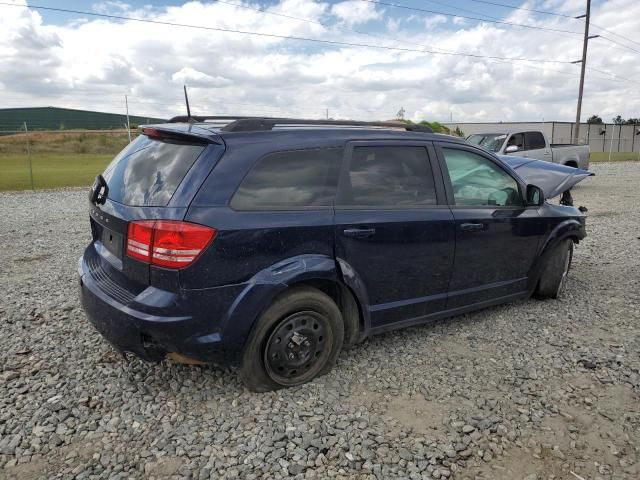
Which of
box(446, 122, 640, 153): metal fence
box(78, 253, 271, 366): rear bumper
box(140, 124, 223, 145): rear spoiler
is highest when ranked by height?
box(446, 122, 640, 153): metal fence

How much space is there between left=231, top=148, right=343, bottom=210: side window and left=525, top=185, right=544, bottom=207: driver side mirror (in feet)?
6.84

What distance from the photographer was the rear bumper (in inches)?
107

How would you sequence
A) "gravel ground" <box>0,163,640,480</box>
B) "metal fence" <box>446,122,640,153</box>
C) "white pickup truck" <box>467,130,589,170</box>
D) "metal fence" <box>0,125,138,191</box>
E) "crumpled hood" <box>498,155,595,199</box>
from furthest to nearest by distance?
"metal fence" <box>446,122,640,153</box> < "metal fence" <box>0,125,138,191</box> < "white pickup truck" <box>467,130,589,170</box> < "crumpled hood" <box>498,155,595,199</box> < "gravel ground" <box>0,163,640,480</box>

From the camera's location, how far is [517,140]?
1282 centimetres

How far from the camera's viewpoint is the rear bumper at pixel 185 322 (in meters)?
2.71

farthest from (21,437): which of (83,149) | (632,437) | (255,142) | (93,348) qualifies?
(83,149)

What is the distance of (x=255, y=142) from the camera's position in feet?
9.68

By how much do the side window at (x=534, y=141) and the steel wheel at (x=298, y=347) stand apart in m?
11.6

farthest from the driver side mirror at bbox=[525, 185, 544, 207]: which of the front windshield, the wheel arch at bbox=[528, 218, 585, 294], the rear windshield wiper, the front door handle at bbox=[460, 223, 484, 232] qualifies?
the front windshield

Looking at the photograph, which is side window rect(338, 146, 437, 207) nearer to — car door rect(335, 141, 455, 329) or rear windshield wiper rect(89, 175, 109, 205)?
car door rect(335, 141, 455, 329)

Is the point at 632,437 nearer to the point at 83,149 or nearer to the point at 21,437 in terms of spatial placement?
the point at 21,437

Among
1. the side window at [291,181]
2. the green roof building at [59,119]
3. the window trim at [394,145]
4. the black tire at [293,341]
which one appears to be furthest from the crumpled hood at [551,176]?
the green roof building at [59,119]

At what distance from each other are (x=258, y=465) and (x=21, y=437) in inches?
52.7

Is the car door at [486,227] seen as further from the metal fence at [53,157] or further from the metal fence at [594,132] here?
the metal fence at [594,132]
